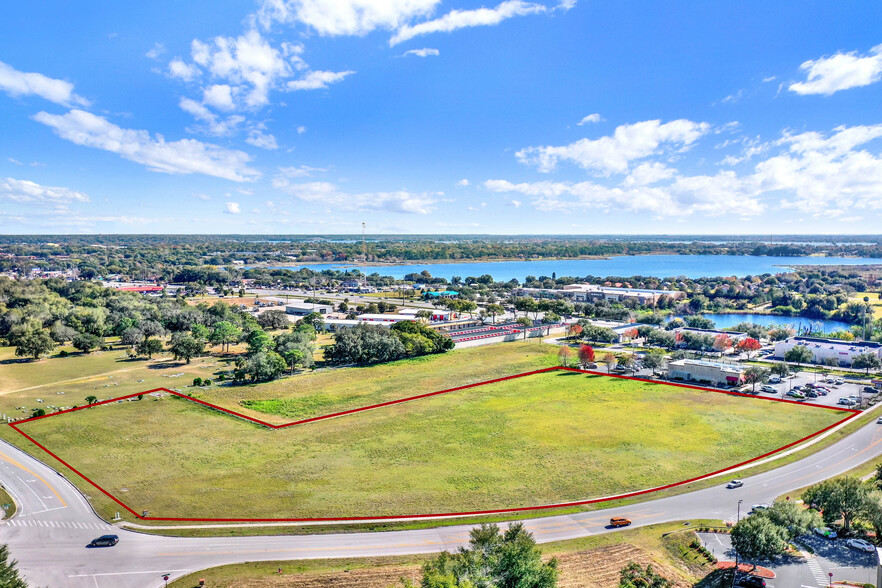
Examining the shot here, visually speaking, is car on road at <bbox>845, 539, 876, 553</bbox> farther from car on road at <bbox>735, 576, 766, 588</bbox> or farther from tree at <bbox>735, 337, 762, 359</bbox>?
tree at <bbox>735, 337, 762, 359</bbox>

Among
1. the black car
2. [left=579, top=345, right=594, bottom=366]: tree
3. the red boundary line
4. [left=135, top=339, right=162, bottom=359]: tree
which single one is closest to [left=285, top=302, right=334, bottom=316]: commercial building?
[left=135, top=339, right=162, bottom=359]: tree

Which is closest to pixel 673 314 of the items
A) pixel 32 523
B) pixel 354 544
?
pixel 354 544

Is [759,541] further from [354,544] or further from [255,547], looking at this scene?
[255,547]

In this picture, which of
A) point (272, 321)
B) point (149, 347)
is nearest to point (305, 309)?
point (272, 321)

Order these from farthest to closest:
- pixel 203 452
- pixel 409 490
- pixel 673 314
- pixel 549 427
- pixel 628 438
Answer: pixel 673 314
pixel 549 427
pixel 628 438
pixel 203 452
pixel 409 490

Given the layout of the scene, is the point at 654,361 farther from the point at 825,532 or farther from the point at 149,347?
the point at 149,347

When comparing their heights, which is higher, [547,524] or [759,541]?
[759,541]
